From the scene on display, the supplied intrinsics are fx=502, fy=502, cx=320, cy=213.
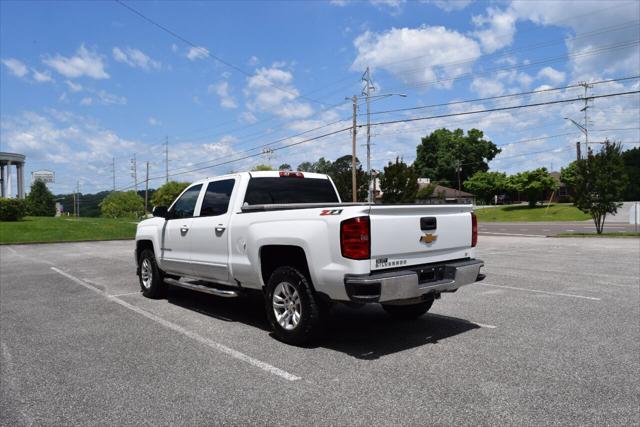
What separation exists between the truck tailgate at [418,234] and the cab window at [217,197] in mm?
2575

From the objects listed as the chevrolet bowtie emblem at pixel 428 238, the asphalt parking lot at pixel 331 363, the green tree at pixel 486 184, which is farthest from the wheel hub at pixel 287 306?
the green tree at pixel 486 184

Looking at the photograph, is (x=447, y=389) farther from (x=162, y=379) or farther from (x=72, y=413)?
(x=72, y=413)

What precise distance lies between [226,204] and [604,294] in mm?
6573

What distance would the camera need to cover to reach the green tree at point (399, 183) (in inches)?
1656

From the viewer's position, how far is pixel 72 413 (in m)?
3.85

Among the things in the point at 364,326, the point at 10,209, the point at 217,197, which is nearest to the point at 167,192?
the point at 10,209

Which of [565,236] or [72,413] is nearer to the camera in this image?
[72,413]

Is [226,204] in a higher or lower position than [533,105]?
lower

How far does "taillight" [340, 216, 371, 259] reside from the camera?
15.9 feet

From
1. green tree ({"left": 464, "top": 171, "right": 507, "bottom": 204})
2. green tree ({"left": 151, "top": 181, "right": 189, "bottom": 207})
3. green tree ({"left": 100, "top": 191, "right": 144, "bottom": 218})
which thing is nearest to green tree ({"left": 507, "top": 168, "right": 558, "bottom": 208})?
green tree ({"left": 464, "top": 171, "right": 507, "bottom": 204})

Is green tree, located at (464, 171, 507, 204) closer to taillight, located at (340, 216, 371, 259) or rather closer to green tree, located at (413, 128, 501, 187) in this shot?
green tree, located at (413, 128, 501, 187)

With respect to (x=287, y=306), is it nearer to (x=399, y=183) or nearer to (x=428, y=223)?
(x=428, y=223)

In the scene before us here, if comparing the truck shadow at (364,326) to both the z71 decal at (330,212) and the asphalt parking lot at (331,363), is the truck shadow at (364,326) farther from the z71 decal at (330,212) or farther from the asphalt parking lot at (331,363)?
the z71 decal at (330,212)

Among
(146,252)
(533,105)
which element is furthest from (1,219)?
(533,105)
